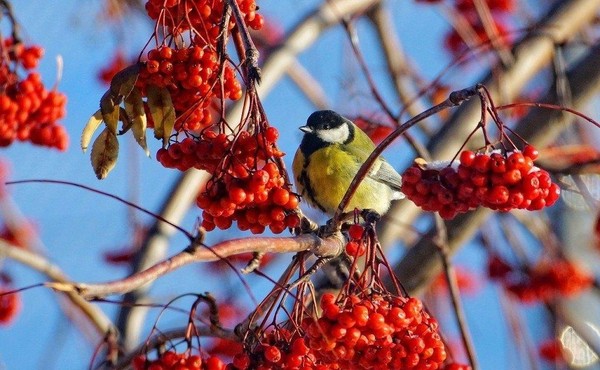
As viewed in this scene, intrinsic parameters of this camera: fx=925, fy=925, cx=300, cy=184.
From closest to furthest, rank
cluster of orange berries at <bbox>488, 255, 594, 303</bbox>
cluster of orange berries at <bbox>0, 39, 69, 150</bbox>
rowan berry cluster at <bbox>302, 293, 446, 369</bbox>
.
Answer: rowan berry cluster at <bbox>302, 293, 446, 369</bbox>
cluster of orange berries at <bbox>0, 39, 69, 150</bbox>
cluster of orange berries at <bbox>488, 255, 594, 303</bbox>

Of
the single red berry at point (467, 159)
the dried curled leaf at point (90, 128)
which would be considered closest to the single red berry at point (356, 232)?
the single red berry at point (467, 159)

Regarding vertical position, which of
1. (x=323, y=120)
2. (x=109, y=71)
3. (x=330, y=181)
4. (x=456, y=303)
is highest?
(x=109, y=71)

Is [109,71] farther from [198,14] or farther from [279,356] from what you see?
[279,356]

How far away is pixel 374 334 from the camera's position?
4.56ft

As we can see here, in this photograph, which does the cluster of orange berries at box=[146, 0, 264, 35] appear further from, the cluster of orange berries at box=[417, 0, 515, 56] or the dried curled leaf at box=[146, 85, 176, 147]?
the cluster of orange berries at box=[417, 0, 515, 56]

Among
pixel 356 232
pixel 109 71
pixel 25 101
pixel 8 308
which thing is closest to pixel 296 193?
pixel 356 232

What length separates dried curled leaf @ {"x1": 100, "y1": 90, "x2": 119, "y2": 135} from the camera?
1602mm

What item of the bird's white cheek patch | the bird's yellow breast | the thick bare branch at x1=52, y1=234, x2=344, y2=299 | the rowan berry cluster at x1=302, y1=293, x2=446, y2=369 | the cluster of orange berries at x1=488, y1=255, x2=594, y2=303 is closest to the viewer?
the thick bare branch at x1=52, y1=234, x2=344, y2=299

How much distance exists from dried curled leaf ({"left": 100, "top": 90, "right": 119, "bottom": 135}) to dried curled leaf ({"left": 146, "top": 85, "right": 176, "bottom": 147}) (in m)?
0.07

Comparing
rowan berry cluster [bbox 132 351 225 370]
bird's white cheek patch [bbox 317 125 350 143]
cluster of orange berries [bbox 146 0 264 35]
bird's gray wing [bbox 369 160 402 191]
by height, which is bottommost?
rowan berry cluster [bbox 132 351 225 370]

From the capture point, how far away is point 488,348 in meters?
9.66

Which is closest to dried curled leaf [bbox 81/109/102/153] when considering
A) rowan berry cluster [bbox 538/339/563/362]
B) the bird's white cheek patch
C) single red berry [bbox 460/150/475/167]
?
single red berry [bbox 460/150/475/167]

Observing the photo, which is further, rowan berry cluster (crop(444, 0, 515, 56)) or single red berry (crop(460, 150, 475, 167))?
rowan berry cluster (crop(444, 0, 515, 56))

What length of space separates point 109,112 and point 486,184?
0.65 metres
